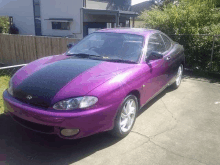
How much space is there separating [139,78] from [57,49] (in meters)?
5.17

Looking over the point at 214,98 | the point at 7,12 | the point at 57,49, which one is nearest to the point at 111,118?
the point at 214,98

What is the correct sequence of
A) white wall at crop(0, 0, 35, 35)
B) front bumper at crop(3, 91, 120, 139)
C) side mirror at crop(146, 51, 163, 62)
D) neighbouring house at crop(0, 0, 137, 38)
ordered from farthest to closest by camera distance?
white wall at crop(0, 0, 35, 35) < neighbouring house at crop(0, 0, 137, 38) < side mirror at crop(146, 51, 163, 62) < front bumper at crop(3, 91, 120, 139)

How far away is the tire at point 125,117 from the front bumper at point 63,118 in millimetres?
137

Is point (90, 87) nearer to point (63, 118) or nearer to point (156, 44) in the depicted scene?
point (63, 118)

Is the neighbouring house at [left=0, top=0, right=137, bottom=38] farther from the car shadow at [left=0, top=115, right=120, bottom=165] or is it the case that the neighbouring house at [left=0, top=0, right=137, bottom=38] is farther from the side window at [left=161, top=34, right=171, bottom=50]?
the car shadow at [left=0, top=115, right=120, bottom=165]

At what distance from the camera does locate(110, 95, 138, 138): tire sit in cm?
303

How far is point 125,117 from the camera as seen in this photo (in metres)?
3.27

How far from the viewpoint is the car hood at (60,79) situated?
106 inches

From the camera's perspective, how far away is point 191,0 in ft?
30.7

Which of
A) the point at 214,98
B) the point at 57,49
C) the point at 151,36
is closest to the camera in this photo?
the point at 151,36

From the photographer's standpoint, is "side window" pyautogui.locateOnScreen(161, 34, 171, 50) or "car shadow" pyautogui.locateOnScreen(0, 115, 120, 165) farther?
"side window" pyautogui.locateOnScreen(161, 34, 171, 50)

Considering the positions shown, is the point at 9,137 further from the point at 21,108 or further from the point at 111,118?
the point at 111,118

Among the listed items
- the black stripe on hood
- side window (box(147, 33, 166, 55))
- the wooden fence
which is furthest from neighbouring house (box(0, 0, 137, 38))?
the black stripe on hood

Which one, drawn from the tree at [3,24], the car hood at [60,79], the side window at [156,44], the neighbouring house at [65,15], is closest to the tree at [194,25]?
the side window at [156,44]
